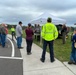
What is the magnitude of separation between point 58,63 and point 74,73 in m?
1.91

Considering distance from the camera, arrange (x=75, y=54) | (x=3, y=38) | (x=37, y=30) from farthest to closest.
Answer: (x=37, y=30) < (x=3, y=38) < (x=75, y=54)

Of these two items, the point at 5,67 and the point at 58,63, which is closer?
the point at 5,67

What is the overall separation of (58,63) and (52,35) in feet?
4.26

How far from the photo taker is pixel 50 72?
29.9 feet

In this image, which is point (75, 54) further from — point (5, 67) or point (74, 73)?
point (5, 67)

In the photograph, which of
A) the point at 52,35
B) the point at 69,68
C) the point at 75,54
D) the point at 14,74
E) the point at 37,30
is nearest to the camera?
the point at 14,74

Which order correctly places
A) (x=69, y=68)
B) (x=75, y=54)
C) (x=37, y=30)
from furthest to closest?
(x=37, y=30), (x=75, y=54), (x=69, y=68)

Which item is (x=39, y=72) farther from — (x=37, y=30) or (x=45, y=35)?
(x=37, y=30)

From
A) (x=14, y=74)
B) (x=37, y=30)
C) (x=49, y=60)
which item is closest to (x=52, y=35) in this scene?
(x=49, y=60)

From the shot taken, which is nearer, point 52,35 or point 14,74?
point 14,74

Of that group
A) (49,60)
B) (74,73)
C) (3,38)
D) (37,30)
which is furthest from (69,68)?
(37,30)

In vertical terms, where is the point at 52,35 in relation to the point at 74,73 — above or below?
above

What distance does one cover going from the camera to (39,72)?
9.14 metres

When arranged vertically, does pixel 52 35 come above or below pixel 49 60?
above
